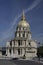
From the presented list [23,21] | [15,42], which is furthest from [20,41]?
[23,21]

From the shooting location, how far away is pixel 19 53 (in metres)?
100

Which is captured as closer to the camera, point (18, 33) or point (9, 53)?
point (9, 53)

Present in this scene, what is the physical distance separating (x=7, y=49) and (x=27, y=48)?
8.92 m

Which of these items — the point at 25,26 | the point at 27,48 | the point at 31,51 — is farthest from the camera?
the point at 25,26

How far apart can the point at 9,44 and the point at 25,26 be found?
1156 cm

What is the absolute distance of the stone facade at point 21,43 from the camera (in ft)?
325

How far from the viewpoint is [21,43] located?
10138cm

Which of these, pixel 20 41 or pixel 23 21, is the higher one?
pixel 23 21

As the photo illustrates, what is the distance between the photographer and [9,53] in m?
99.9

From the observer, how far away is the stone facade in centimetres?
9900

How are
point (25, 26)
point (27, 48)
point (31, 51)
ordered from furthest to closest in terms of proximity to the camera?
1. point (25, 26)
2. point (27, 48)
3. point (31, 51)

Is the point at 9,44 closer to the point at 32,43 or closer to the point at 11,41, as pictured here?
the point at 11,41

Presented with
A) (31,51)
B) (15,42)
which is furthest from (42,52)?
(15,42)

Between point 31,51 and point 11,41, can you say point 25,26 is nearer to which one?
point 11,41
